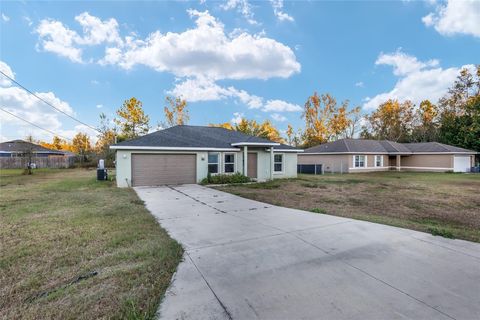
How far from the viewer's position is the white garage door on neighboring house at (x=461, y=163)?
24.2 metres

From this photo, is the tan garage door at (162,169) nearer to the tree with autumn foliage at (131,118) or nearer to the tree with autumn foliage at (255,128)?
the tree with autumn foliage at (131,118)

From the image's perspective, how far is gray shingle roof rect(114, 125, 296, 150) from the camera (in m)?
12.9

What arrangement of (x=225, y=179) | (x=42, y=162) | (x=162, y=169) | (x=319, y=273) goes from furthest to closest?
(x=42, y=162) < (x=225, y=179) < (x=162, y=169) < (x=319, y=273)

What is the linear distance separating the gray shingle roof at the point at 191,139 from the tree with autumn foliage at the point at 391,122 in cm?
2848

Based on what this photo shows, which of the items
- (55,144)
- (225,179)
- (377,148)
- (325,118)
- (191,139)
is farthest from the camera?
(55,144)

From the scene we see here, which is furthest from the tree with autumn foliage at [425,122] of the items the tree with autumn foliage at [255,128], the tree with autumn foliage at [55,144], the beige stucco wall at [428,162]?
the tree with autumn foliage at [55,144]

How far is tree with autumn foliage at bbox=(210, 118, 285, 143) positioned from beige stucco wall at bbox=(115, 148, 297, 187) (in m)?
15.6

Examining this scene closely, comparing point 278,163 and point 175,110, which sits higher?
point 175,110

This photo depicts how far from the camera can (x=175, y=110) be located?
3344cm

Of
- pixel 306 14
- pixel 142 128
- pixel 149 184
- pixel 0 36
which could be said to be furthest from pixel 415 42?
pixel 142 128

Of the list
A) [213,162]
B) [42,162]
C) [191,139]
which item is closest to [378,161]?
[213,162]

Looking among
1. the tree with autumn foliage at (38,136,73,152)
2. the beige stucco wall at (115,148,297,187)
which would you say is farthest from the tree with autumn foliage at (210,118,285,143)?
the tree with autumn foliage at (38,136,73,152)

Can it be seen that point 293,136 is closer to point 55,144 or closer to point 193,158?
A: point 193,158

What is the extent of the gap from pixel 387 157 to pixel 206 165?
24414 mm
